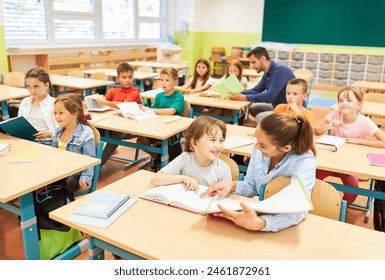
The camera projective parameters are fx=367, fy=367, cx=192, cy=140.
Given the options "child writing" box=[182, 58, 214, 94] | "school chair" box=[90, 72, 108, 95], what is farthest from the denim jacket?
"school chair" box=[90, 72, 108, 95]

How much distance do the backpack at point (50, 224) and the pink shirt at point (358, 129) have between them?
2.05 metres

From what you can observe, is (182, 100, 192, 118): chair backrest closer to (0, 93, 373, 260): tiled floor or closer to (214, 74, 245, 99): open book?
(214, 74, 245, 99): open book

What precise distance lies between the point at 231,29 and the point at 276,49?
1855 millimetres

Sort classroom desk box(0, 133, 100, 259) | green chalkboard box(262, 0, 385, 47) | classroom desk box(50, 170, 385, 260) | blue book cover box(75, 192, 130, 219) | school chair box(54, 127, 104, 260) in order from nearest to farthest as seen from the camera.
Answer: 1. classroom desk box(50, 170, 385, 260)
2. blue book cover box(75, 192, 130, 219)
3. classroom desk box(0, 133, 100, 259)
4. school chair box(54, 127, 104, 260)
5. green chalkboard box(262, 0, 385, 47)

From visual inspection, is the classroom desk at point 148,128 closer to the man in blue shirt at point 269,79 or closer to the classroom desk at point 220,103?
the classroom desk at point 220,103

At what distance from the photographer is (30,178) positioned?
73.2 inches

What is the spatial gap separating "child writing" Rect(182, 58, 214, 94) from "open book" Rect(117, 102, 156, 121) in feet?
5.01

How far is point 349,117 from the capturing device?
284 cm

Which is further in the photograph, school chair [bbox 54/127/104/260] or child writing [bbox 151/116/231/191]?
school chair [bbox 54/127/104/260]

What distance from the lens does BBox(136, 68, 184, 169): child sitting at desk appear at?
137 inches

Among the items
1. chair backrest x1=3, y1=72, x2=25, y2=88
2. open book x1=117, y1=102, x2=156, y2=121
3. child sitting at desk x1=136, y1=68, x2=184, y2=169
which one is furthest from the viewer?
chair backrest x1=3, y1=72, x2=25, y2=88

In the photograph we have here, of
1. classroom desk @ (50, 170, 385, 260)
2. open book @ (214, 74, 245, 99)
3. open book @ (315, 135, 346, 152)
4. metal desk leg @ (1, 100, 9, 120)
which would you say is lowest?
metal desk leg @ (1, 100, 9, 120)
